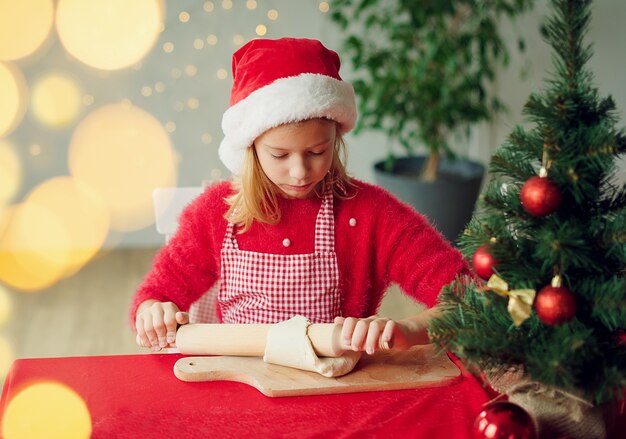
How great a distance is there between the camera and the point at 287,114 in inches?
48.4

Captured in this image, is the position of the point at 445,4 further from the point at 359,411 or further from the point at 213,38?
the point at 359,411

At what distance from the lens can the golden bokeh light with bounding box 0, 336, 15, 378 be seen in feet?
8.44

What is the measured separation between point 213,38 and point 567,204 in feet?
9.18

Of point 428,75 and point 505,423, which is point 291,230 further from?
point 428,75

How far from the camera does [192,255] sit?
4.58 feet

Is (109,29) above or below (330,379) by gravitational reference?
above

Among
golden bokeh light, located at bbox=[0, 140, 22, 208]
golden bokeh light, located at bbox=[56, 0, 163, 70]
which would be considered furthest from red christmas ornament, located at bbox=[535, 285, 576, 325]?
golden bokeh light, located at bbox=[0, 140, 22, 208]

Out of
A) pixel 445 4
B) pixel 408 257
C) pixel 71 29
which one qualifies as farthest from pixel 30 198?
pixel 408 257

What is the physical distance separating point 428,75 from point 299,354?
245 cm

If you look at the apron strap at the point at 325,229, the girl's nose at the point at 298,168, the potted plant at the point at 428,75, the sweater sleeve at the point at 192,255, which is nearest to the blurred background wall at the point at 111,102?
the potted plant at the point at 428,75

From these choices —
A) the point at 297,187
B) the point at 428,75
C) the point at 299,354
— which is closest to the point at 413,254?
the point at 297,187

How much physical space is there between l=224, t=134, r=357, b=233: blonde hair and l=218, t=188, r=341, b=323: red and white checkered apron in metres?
0.02

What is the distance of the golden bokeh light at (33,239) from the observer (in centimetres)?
344

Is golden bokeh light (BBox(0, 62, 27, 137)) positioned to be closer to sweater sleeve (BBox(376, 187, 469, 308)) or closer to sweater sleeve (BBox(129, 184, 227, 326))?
sweater sleeve (BBox(129, 184, 227, 326))
